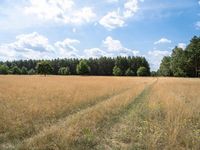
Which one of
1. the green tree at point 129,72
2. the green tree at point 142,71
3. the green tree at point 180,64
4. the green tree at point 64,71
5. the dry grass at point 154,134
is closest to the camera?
the dry grass at point 154,134

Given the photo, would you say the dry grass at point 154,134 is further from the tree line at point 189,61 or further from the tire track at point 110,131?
the tree line at point 189,61

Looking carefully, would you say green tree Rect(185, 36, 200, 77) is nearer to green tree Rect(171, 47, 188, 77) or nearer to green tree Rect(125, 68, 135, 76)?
green tree Rect(171, 47, 188, 77)

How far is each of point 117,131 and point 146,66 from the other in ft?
383

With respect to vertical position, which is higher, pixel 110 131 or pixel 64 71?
pixel 64 71

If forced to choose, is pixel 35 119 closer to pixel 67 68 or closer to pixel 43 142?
pixel 43 142

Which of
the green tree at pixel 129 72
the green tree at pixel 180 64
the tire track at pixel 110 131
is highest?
the green tree at pixel 180 64

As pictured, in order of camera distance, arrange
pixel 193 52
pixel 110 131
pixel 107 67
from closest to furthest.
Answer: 1. pixel 110 131
2. pixel 193 52
3. pixel 107 67

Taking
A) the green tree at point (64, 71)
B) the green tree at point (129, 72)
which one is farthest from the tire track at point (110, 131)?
the green tree at point (64, 71)

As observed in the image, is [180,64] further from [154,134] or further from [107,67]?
[154,134]

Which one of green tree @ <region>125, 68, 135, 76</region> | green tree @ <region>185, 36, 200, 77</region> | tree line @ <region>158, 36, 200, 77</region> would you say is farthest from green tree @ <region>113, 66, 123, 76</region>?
green tree @ <region>185, 36, 200, 77</region>

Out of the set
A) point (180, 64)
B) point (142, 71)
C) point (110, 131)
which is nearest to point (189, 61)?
point (180, 64)

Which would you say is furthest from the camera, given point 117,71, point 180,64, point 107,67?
point 107,67

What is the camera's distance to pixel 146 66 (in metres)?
124

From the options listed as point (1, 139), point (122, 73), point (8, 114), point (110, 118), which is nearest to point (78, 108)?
point (110, 118)
